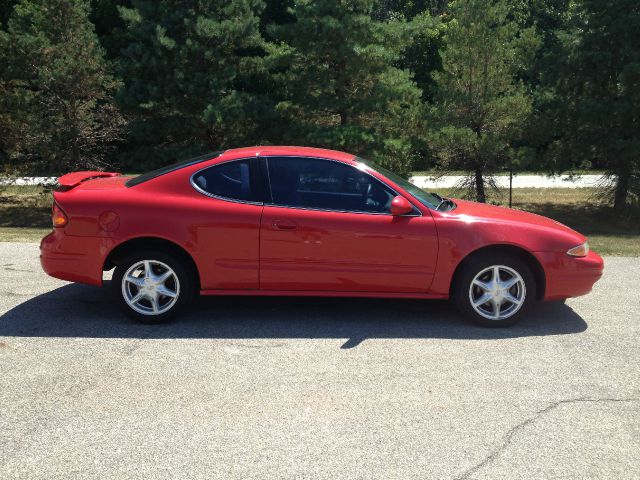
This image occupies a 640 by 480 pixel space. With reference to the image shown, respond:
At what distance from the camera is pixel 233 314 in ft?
21.1

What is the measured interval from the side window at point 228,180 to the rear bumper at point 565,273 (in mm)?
2558

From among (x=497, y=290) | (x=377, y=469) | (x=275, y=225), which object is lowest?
(x=377, y=469)

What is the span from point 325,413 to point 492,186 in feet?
42.4

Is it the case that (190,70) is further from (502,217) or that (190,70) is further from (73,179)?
(502,217)

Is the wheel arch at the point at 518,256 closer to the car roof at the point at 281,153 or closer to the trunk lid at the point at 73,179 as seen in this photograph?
the car roof at the point at 281,153

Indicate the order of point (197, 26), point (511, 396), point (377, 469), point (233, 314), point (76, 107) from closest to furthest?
1. point (377, 469)
2. point (511, 396)
3. point (233, 314)
4. point (197, 26)
5. point (76, 107)

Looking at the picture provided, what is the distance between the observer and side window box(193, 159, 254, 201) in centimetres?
606

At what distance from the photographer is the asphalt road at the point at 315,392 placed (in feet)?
12.3

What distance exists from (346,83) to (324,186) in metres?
9.11

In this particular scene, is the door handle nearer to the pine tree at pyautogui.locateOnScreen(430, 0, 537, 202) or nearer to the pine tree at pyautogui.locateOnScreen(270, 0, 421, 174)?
the pine tree at pyautogui.locateOnScreen(270, 0, 421, 174)

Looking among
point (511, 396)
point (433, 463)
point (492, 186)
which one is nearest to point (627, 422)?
point (511, 396)

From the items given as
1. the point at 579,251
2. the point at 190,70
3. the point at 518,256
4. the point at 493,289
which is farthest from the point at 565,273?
the point at 190,70

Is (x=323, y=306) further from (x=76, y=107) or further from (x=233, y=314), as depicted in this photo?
(x=76, y=107)

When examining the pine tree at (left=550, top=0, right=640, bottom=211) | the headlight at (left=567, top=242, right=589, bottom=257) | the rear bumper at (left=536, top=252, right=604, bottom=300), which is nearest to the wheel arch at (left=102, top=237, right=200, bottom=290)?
the rear bumper at (left=536, top=252, right=604, bottom=300)
